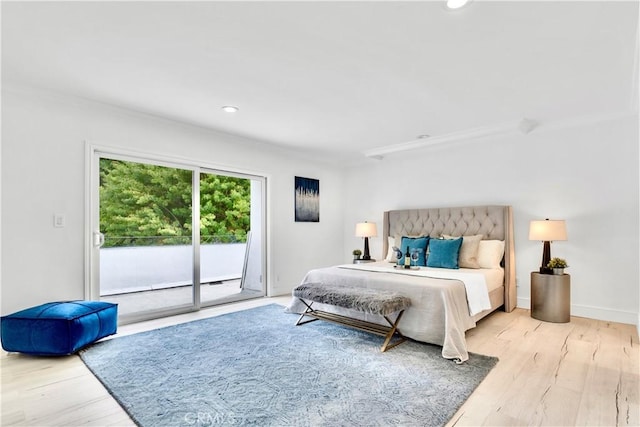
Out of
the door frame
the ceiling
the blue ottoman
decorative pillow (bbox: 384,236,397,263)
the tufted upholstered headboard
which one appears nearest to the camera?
the ceiling

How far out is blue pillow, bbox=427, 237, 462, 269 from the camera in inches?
164

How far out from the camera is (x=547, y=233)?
12.4 ft

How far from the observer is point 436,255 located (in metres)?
4.27

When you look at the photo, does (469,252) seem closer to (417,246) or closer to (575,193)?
(417,246)

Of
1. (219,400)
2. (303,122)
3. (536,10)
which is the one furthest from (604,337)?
(303,122)

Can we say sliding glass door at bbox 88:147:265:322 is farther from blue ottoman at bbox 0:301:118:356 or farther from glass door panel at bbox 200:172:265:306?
blue ottoman at bbox 0:301:118:356

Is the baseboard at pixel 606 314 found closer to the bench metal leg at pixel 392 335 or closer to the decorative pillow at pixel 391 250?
the decorative pillow at pixel 391 250

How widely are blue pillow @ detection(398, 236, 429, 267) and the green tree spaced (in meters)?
2.53

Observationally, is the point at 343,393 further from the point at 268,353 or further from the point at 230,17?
the point at 230,17

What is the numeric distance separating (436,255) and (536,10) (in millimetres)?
2870

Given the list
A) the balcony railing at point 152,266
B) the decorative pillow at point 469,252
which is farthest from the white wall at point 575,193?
the balcony railing at point 152,266

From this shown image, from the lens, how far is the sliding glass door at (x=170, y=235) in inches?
145

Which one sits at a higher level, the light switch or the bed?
the light switch

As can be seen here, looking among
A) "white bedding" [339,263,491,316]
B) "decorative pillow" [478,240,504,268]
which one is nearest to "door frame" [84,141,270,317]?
"white bedding" [339,263,491,316]
